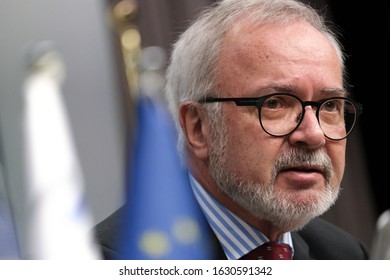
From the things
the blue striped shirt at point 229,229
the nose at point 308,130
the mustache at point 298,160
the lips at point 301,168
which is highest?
the nose at point 308,130

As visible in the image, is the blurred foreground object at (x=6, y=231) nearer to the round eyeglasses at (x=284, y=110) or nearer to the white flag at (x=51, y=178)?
the white flag at (x=51, y=178)

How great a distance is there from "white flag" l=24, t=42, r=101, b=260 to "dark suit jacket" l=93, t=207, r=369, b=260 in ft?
0.12

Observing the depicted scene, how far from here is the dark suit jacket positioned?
1811mm

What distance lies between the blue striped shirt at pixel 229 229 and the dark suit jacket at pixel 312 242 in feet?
0.08

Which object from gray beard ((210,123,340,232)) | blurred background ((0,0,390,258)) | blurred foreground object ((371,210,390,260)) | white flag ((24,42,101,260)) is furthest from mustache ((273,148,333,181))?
white flag ((24,42,101,260))

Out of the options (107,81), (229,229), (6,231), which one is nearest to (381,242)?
Result: (229,229)

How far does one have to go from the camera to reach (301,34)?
176 centimetres

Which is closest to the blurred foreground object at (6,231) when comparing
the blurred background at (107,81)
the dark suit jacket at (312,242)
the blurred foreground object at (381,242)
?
the blurred background at (107,81)

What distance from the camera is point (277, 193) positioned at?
1.73 metres

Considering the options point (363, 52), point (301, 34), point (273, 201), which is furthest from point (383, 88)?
point (273, 201)

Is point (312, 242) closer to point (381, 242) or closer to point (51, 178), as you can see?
point (381, 242)

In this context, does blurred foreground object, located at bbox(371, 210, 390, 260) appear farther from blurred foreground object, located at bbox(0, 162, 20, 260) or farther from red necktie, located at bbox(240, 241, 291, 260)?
blurred foreground object, located at bbox(0, 162, 20, 260)

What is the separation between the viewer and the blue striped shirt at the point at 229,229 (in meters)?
1.76
